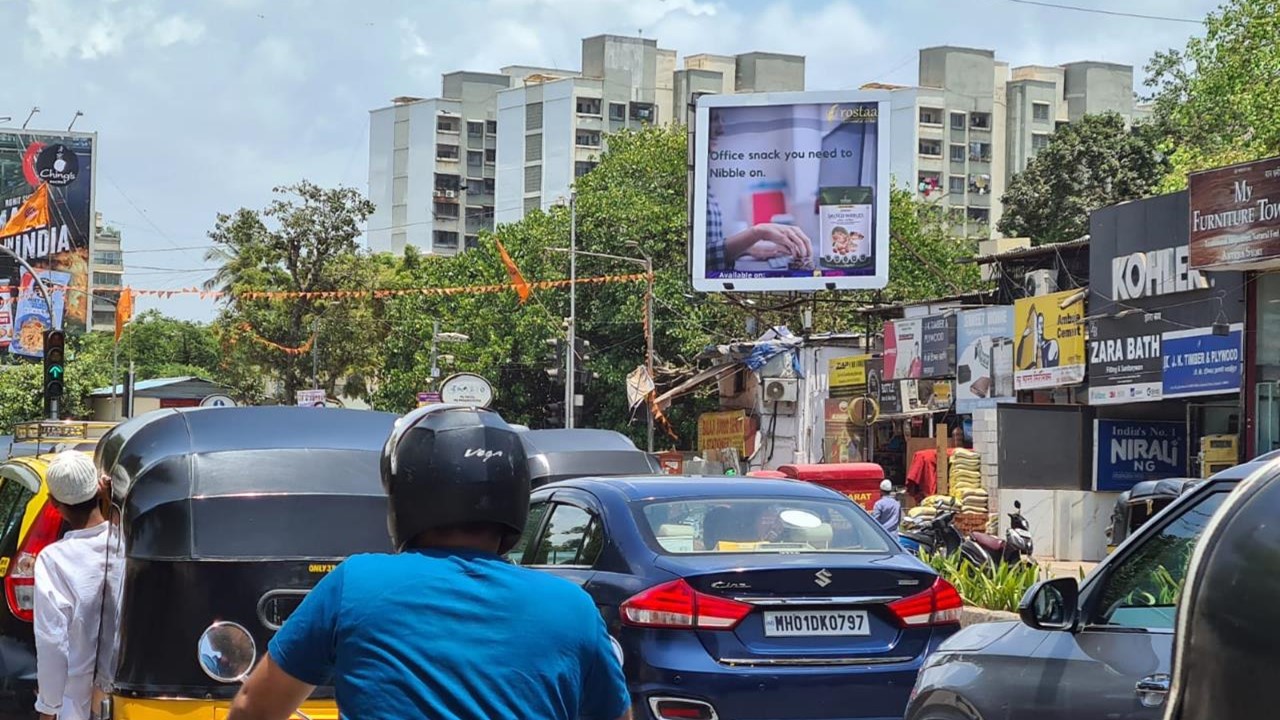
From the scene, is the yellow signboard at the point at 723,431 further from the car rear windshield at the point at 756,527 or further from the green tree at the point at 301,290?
the car rear windshield at the point at 756,527

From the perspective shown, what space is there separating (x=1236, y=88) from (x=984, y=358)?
947cm

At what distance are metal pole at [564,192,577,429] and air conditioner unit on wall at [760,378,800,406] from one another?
15.3 feet

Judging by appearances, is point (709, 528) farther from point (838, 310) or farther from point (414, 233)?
point (414, 233)

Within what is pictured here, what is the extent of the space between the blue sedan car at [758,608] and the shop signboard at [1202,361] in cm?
1715

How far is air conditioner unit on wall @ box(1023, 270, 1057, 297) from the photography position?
31.9 m

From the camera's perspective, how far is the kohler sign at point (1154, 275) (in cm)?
2494

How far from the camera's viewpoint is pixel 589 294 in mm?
58188

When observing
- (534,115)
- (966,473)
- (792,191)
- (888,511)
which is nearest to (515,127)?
(534,115)

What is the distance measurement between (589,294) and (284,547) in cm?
5169

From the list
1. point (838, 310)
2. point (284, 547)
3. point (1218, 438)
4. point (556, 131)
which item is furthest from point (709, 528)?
point (556, 131)

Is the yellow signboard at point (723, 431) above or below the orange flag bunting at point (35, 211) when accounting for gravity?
below

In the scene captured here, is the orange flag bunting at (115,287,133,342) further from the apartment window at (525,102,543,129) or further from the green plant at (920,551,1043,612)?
the apartment window at (525,102,543,129)

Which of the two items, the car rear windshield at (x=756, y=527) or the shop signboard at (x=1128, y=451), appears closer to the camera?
the car rear windshield at (x=756, y=527)

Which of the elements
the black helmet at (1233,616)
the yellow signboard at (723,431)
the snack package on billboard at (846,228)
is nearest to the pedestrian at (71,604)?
the black helmet at (1233,616)
